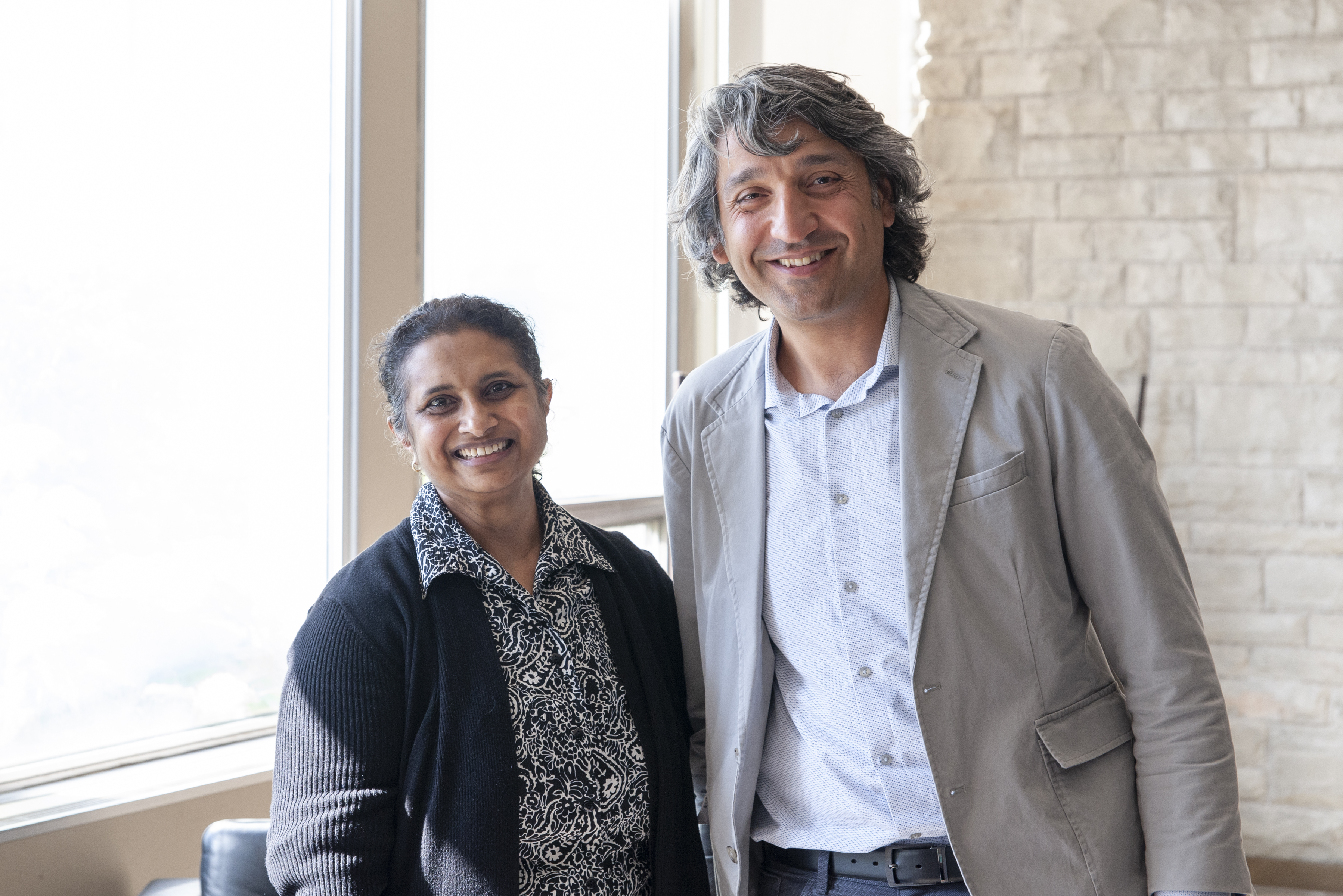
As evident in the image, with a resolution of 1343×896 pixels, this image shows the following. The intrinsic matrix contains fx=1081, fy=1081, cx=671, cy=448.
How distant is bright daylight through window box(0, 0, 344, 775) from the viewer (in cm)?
176

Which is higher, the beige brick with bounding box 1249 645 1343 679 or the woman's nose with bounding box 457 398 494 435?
the woman's nose with bounding box 457 398 494 435

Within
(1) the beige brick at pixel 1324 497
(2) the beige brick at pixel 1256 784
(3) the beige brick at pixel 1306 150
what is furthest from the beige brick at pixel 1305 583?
(3) the beige brick at pixel 1306 150

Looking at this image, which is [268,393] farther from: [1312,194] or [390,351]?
[1312,194]

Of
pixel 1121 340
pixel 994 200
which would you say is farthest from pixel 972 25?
pixel 1121 340

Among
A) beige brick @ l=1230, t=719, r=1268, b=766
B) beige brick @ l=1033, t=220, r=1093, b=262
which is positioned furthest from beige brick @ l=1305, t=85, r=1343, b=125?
beige brick @ l=1230, t=719, r=1268, b=766

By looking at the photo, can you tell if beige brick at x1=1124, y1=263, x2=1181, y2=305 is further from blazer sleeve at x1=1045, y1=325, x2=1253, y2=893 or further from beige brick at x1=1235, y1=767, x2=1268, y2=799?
blazer sleeve at x1=1045, y1=325, x2=1253, y2=893

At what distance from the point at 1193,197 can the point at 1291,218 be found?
0.99 feet

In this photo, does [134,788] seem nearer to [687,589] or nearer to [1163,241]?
[687,589]

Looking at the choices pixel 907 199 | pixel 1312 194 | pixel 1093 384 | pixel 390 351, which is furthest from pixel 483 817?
pixel 1312 194

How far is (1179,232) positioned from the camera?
3.58 meters

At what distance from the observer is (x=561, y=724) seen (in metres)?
1.46

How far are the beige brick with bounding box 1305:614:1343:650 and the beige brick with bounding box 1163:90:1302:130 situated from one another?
1592 millimetres

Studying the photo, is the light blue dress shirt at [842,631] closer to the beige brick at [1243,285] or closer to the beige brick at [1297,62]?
the beige brick at [1243,285]

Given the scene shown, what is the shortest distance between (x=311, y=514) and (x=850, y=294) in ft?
4.32
